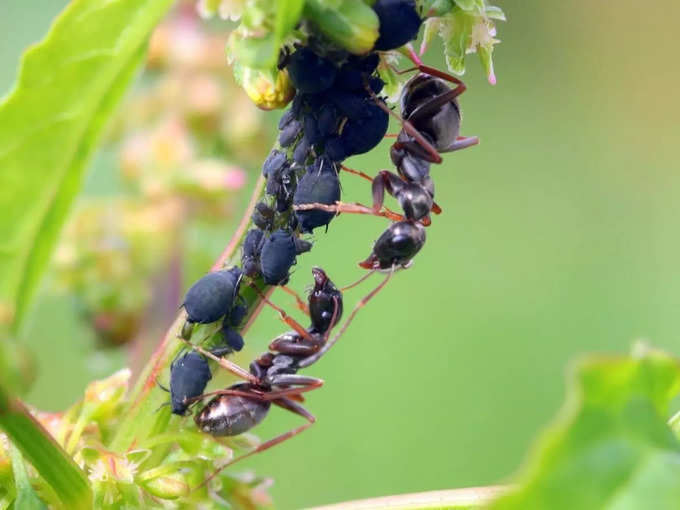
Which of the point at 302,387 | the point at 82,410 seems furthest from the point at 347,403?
the point at 82,410

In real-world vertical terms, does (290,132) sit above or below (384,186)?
above

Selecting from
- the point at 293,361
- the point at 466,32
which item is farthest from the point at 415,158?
the point at 466,32

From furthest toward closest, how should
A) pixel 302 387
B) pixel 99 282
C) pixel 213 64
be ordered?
pixel 213 64 < pixel 99 282 < pixel 302 387

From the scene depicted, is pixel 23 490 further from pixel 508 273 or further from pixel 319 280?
pixel 508 273

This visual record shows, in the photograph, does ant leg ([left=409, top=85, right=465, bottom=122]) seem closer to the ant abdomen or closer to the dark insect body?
the dark insect body

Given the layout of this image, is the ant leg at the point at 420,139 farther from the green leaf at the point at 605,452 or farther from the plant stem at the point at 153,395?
the green leaf at the point at 605,452

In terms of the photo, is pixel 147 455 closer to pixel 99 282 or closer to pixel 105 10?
pixel 105 10

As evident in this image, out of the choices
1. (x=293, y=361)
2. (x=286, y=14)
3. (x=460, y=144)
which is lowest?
(x=293, y=361)

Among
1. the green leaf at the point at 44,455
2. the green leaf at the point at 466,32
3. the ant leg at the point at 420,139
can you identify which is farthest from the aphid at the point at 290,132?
the green leaf at the point at 44,455
